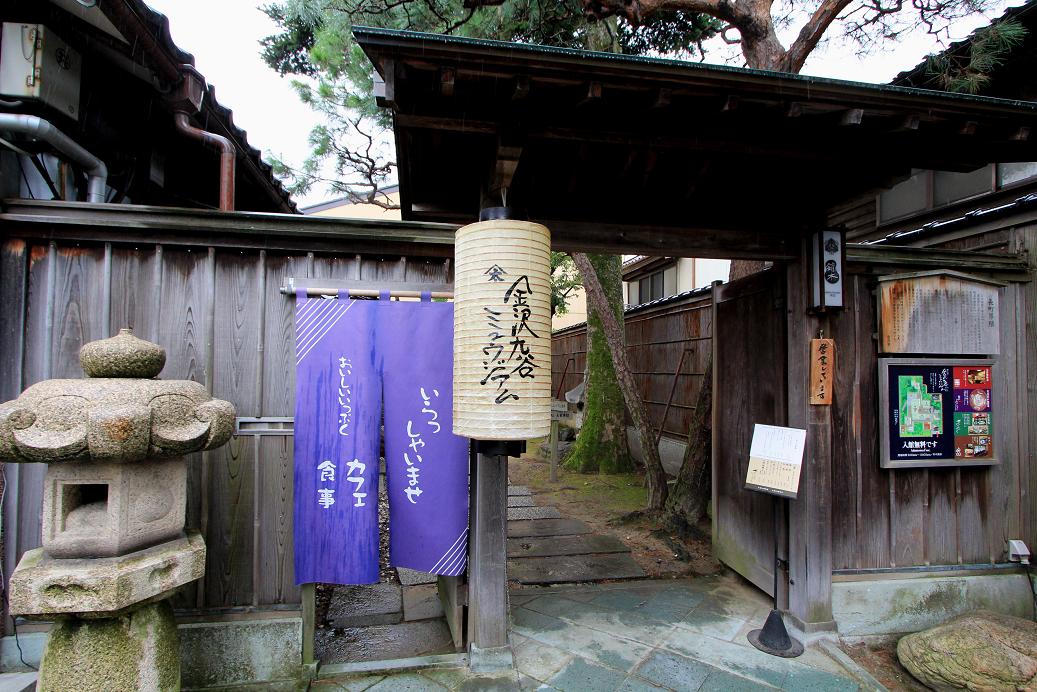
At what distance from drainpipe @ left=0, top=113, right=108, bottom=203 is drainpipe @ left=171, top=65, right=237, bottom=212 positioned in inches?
33.7

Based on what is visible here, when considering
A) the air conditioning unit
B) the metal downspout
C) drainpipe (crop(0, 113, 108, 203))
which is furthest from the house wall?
the air conditioning unit

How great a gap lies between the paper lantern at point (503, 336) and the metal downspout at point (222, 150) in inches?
120

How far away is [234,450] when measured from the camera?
4.17 m

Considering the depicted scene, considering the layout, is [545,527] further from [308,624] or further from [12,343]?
[12,343]

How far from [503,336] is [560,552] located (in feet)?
16.2

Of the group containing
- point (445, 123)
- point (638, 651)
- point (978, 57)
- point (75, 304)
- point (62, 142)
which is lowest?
point (638, 651)

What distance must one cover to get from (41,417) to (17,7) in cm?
385

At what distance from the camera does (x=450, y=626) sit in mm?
4773

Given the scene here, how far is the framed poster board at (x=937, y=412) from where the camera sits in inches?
205

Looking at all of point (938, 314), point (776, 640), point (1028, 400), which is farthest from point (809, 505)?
point (1028, 400)

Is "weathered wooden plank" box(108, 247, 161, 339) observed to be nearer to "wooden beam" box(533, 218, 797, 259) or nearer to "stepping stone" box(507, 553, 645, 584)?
"wooden beam" box(533, 218, 797, 259)

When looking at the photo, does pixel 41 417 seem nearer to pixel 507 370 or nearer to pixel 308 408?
pixel 308 408

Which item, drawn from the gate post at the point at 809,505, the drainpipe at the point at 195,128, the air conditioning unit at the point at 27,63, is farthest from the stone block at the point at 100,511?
the gate post at the point at 809,505

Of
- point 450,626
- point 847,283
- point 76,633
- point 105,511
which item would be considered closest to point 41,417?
point 105,511
